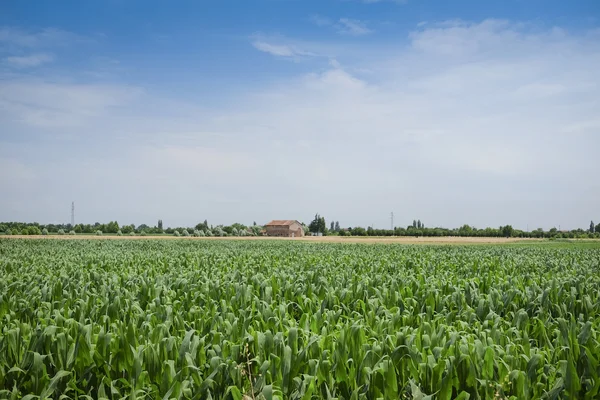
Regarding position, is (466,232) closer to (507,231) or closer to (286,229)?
(507,231)

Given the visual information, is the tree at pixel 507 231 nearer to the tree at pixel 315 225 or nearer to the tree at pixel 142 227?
the tree at pixel 315 225

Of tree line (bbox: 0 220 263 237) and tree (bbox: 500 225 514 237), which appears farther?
tree (bbox: 500 225 514 237)

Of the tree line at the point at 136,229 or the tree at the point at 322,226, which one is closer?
the tree line at the point at 136,229

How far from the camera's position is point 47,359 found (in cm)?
527

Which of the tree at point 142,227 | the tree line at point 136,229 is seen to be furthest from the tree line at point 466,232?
the tree at point 142,227

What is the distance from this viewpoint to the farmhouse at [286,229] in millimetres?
151000

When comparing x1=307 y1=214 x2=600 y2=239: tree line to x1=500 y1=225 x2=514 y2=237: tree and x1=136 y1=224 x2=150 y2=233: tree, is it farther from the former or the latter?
x1=136 y1=224 x2=150 y2=233: tree

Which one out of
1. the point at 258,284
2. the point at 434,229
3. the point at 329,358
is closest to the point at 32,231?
the point at 258,284

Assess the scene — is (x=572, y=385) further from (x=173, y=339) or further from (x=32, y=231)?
(x=32, y=231)

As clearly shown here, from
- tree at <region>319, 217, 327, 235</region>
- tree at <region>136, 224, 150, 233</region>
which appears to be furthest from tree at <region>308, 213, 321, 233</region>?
tree at <region>136, 224, 150, 233</region>

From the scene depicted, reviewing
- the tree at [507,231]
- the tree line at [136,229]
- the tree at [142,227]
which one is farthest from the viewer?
the tree at [507,231]

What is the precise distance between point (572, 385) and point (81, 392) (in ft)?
17.2

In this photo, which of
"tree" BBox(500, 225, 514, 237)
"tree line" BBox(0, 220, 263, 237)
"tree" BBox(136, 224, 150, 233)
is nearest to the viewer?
"tree line" BBox(0, 220, 263, 237)

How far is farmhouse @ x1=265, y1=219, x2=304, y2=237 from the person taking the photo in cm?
15100
